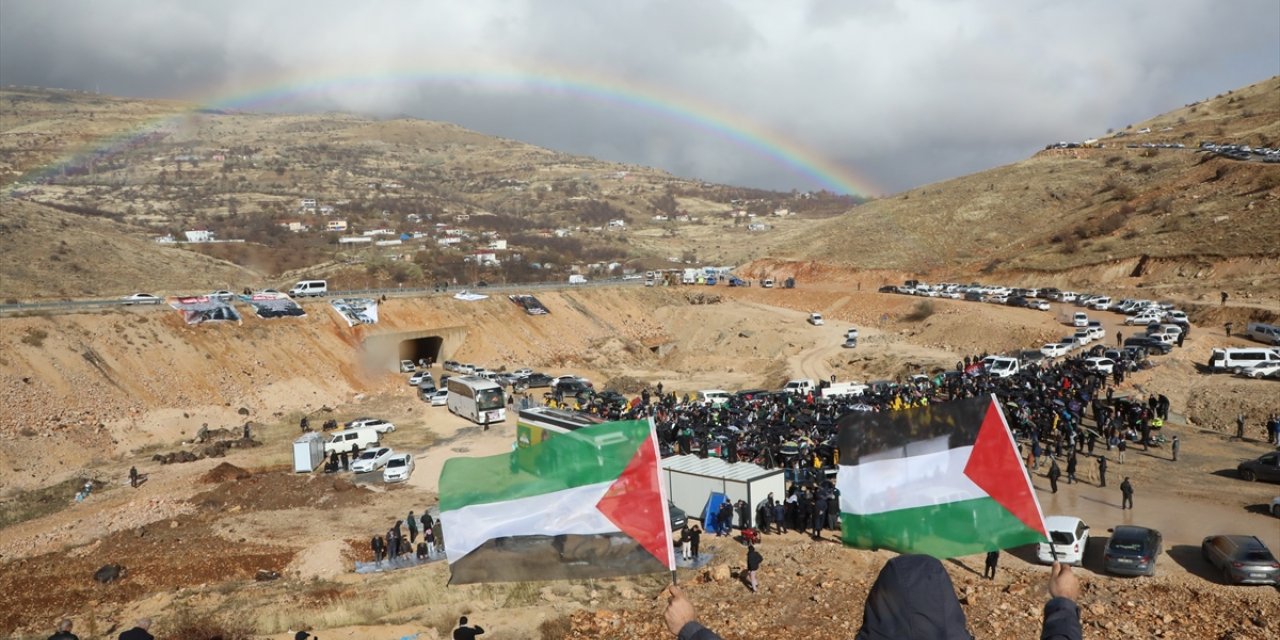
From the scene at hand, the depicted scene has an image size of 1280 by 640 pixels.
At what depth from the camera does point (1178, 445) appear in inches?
1016

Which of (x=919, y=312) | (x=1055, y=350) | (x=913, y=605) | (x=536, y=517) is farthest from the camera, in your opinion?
(x=919, y=312)

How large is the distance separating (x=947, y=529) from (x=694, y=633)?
16.4 feet

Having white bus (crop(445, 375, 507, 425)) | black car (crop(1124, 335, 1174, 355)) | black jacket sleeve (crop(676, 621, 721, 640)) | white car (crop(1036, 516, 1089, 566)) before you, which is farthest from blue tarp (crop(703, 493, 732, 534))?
black car (crop(1124, 335, 1174, 355))

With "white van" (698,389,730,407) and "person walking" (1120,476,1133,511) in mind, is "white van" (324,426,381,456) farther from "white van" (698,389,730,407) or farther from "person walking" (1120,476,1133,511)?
"person walking" (1120,476,1133,511)

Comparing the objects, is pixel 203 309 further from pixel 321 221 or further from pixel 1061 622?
pixel 321 221

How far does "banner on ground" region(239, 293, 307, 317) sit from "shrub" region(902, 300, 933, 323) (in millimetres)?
45943

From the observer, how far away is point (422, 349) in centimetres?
5903

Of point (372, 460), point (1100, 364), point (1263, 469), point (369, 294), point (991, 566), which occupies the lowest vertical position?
point (372, 460)

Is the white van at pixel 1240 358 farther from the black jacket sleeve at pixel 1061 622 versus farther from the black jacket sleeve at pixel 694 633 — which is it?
the black jacket sleeve at pixel 694 633

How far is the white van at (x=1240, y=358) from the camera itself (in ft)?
115

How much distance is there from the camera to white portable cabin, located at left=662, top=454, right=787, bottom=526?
20.8 metres

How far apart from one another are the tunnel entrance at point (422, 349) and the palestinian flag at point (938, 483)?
5086 cm

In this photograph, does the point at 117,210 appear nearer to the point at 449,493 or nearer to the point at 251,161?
the point at 251,161

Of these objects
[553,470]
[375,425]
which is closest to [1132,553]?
[553,470]
